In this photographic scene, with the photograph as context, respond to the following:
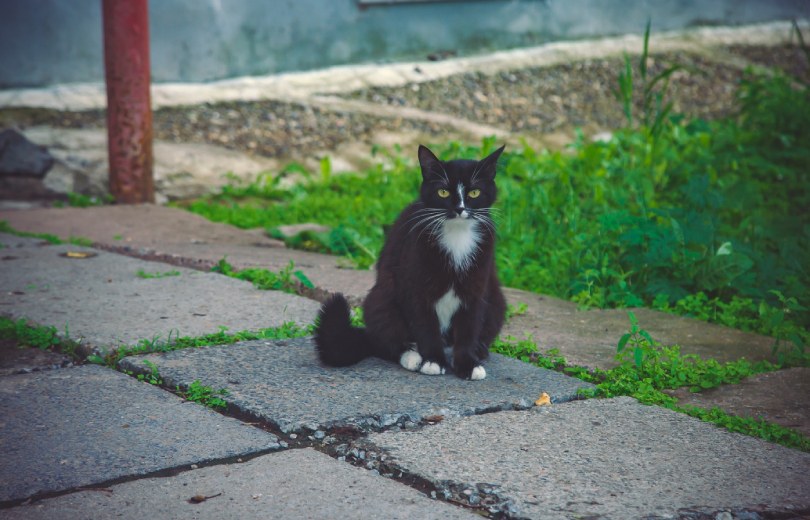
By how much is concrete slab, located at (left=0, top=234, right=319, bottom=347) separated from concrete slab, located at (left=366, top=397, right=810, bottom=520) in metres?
1.05

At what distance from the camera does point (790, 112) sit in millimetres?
5395

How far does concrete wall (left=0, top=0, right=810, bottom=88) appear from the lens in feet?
17.9

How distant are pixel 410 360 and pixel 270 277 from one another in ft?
3.30

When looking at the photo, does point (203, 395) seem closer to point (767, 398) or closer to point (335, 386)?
point (335, 386)

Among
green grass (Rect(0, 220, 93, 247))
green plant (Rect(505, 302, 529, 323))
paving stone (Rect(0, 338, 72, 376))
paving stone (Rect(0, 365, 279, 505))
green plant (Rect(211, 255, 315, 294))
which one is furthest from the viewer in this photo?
green grass (Rect(0, 220, 93, 247))

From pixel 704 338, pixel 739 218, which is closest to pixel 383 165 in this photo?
pixel 739 218

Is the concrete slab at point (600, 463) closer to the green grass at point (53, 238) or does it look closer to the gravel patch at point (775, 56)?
the green grass at point (53, 238)

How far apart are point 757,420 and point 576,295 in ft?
4.34

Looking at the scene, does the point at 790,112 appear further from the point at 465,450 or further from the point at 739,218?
the point at 465,450

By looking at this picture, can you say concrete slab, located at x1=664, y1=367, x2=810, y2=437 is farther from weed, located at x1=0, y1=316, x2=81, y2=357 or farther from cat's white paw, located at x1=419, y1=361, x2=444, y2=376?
weed, located at x1=0, y1=316, x2=81, y2=357

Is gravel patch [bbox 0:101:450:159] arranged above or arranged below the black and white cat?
above

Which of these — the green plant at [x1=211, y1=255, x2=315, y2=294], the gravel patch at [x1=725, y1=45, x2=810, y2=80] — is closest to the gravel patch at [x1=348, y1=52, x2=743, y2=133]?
the gravel patch at [x1=725, y1=45, x2=810, y2=80]

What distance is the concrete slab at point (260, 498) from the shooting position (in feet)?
4.48

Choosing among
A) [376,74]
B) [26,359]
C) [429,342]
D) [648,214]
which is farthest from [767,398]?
[376,74]
